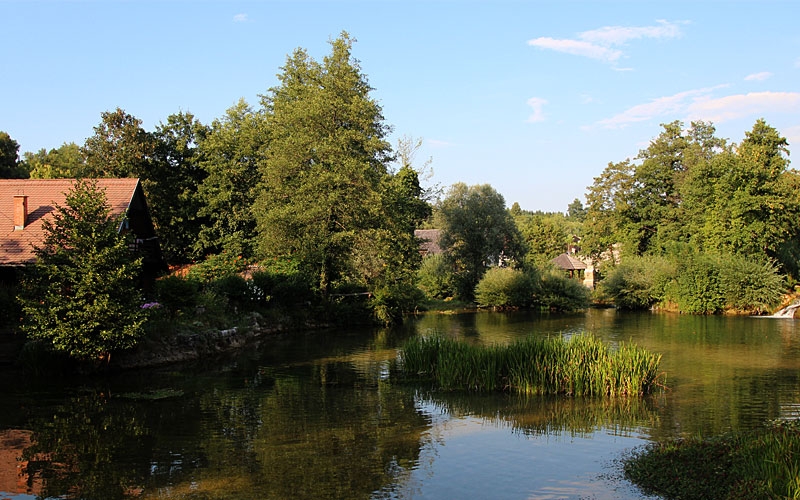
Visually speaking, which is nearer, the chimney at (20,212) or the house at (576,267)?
the chimney at (20,212)

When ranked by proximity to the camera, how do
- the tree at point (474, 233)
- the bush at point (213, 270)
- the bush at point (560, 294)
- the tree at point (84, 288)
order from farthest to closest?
the tree at point (474, 233) < the bush at point (560, 294) < the bush at point (213, 270) < the tree at point (84, 288)

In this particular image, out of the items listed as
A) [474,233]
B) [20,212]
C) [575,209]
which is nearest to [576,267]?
[474,233]

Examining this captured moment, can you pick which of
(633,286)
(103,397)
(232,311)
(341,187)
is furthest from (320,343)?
(633,286)

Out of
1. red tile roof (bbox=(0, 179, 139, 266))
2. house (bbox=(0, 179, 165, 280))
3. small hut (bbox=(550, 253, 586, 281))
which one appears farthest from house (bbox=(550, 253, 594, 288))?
red tile roof (bbox=(0, 179, 139, 266))

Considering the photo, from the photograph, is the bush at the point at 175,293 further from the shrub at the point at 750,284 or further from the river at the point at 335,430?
the shrub at the point at 750,284

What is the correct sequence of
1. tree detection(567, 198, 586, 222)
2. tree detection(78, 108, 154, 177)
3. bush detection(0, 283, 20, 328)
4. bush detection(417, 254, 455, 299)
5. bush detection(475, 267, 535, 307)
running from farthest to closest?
tree detection(567, 198, 586, 222) → bush detection(417, 254, 455, 299) → bush detection(475, 267, 535, 307) → tree detection(78, 108, 154, 177) → bush detection(0, 283, 20, 328)

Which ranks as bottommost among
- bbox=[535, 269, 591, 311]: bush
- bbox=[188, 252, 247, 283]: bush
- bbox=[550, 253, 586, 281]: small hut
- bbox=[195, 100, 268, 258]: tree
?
bbox=[535, 269, 591, 311]: bush

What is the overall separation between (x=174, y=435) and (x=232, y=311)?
15.9m

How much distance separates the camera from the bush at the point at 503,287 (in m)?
43.2

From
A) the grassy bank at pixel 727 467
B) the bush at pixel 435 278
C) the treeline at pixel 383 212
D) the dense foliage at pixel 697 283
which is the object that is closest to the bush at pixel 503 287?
the treeline at pixel 383 212

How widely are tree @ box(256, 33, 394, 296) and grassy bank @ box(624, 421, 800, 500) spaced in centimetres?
2346

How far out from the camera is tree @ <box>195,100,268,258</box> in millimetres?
39875

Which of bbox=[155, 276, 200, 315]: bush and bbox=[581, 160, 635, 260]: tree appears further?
bbox=[581, 160, 635, 260]: tree

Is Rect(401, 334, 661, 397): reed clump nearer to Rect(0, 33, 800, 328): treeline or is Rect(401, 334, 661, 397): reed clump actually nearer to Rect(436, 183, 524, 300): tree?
Rect(0, 33, 800, 328): treeline
